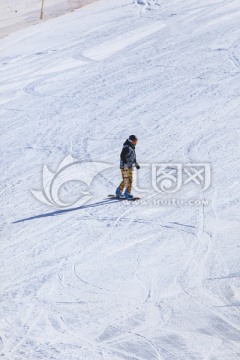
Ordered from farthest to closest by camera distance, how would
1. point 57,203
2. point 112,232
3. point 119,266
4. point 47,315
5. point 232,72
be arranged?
point 232,72, point 57,203, point 112,232, point 119,266, point 47,315

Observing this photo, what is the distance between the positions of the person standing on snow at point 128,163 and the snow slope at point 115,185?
16.9 inches

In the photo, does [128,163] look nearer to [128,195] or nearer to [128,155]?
[128,155]

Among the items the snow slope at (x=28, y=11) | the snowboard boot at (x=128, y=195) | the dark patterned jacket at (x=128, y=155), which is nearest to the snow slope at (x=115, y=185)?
the snowboard boot at (x=128, y=195)

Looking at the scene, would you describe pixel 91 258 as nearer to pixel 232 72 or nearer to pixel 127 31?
pixel 232 72

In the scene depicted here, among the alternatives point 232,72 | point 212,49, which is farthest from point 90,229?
point 212,49

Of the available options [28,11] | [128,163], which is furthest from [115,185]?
[28,11]

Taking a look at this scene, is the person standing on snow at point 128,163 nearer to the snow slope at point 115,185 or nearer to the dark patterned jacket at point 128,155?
the dark patterned jacket at point 128,155

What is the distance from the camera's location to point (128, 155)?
16.1m

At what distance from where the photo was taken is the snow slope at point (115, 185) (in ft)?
39.9

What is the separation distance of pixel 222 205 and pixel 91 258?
3278mm

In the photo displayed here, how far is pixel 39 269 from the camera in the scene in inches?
556

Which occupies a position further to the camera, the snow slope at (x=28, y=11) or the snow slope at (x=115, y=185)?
the snow slope at (x=28, y=11)

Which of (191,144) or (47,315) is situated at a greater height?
(191,144)

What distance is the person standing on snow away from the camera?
16000mm
